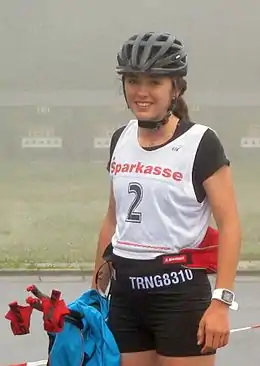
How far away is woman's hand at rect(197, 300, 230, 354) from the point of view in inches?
101

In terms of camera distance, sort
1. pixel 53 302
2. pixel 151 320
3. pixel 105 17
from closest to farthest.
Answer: pixel 53 302 < pixel 151 320 < pixel 105 17

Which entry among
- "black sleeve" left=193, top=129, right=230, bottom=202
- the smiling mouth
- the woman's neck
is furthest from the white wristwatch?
the smiling mouth

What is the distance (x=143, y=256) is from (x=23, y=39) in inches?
243

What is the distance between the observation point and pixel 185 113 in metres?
2.87

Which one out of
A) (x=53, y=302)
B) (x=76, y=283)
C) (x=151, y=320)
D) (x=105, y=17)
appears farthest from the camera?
(x=105, y=17)

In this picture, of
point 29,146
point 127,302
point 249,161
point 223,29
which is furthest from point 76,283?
point 127,302

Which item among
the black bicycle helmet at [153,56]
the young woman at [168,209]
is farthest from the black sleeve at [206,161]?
the black bicycle helmet at [153,56]

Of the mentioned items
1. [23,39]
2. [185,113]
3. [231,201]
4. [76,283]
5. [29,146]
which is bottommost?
[76,283]

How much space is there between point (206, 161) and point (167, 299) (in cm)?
48

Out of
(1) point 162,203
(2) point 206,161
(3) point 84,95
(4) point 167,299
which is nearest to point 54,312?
(4) point 167,299

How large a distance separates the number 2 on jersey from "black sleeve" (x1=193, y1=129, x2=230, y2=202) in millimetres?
186

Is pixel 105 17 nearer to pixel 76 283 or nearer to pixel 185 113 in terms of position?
pixel 76 283

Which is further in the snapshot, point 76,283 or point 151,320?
point 76,283

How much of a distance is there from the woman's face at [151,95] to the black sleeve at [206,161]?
17 cm
